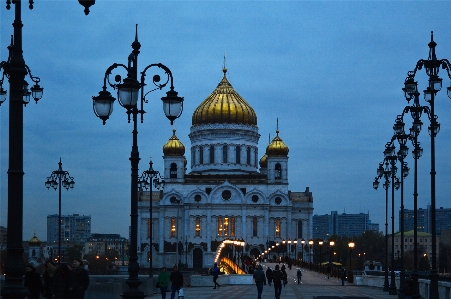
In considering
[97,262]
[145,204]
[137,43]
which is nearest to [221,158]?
[145,204]

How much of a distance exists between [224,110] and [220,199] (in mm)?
11521

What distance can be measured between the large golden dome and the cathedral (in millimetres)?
121

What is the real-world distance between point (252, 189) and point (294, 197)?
709cm

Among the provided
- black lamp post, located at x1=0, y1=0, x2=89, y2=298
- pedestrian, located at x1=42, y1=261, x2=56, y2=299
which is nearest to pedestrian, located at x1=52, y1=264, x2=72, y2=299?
pedestrian, located at x1=42, y1=261, x2=56, y2=299

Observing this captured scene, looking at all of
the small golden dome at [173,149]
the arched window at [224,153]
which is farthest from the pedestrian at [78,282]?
the arched window at [224,153]

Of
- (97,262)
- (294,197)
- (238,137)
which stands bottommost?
(97,262)

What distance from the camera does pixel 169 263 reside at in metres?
111

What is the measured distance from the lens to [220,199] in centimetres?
11131

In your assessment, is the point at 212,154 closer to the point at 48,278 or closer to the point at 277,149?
the point at 277,149

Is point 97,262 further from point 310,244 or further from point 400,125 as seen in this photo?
point 400,125

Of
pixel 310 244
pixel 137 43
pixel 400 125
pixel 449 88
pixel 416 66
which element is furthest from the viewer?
pixel 310 244

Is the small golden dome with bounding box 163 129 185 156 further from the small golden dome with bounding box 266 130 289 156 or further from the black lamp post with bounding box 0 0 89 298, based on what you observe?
the black lamp post with bounding box 0 0 89 298

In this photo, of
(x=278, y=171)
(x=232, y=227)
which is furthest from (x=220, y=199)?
(x=278, y=171)

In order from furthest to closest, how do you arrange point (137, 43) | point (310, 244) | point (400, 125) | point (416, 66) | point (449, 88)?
point (310, 244), point (400, 125), point (416, 66), point (449, 88), point (137, 43)
